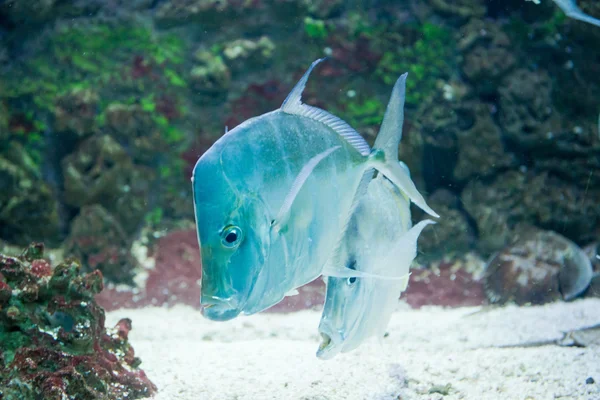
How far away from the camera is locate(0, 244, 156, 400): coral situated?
7.41 ft

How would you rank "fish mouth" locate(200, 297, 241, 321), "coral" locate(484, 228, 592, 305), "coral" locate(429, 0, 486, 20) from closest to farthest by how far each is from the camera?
"fish mouth" locate(200, 297, 241, 321), "coral" locate(484, 228, 592, 305), "coral" locate(429, 0, 486, 20)

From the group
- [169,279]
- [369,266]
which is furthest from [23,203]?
[369,266]

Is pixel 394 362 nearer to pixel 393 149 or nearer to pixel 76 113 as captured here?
pixel 393 149

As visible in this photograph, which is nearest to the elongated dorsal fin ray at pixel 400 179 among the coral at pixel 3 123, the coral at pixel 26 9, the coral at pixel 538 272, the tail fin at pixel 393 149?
the tail fin at pixel 393 149

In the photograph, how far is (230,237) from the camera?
1.31 m

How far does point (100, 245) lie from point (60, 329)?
4027 mm

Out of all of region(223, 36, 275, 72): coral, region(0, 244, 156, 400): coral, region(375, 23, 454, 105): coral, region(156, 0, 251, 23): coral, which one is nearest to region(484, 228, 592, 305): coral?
region(375, 23, 454, 105): coral

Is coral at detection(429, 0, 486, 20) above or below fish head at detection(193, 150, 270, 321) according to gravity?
below

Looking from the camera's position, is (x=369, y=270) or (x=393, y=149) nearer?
(x=393, y=149)

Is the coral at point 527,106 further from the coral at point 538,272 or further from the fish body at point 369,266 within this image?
the fish body at point 369,266

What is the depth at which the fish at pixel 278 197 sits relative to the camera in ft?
4.30

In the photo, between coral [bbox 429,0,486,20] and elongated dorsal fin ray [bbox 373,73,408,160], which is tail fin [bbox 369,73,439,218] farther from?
coral [bbox 429,0,486,20]

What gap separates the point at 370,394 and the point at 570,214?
5516 millimetres

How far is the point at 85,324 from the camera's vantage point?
8.47 feet
